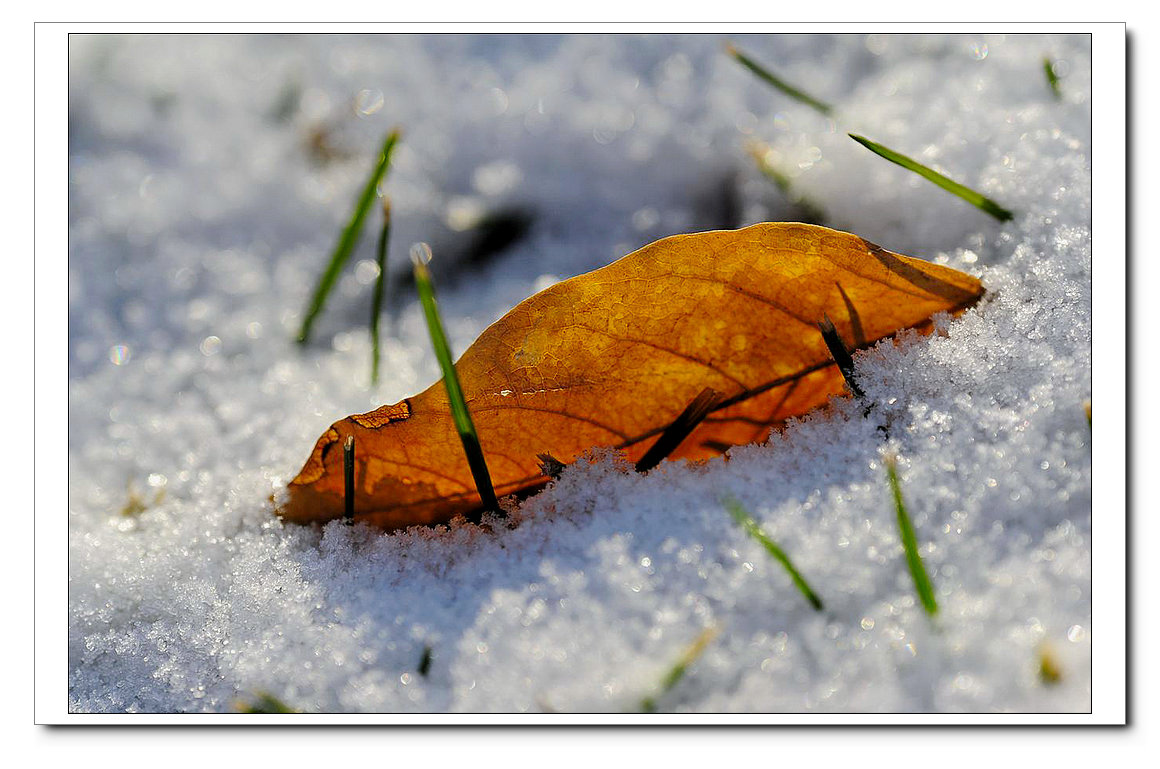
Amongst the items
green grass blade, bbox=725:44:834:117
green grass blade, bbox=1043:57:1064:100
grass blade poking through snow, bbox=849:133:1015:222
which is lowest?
grass blade poking through snow, bbox=849:133:1015:222

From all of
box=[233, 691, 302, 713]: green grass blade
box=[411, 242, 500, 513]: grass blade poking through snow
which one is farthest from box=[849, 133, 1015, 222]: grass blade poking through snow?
box=[233, 691, 302, 713]: green grass blade

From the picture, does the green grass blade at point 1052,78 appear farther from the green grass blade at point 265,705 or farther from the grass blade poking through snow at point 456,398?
the green grass blade at point 265,705

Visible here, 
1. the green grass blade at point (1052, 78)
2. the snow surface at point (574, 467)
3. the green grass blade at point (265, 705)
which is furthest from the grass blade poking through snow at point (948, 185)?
the green grass blade at point (265, 705)

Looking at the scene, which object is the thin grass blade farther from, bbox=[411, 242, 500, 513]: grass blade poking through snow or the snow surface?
bbox=[411, 242, 500, 513]: grass blade poking through snow

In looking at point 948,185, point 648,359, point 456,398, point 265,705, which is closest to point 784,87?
point 948,185

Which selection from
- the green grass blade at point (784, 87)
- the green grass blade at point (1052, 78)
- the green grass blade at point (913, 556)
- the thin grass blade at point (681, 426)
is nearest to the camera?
the green grass blade at point (913, 556)

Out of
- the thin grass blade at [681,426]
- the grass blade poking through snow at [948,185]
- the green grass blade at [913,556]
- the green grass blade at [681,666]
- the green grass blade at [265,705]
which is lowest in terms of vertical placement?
the green grass blade at [265,705]
